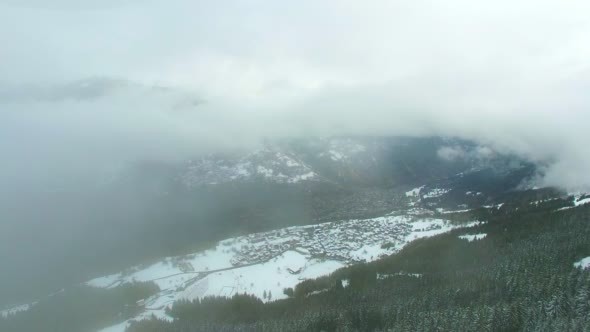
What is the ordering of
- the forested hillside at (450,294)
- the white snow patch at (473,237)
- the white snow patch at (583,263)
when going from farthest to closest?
the white snow patch at (473,237), the white snow patch at (583,263), the forested hillside at (450,294)

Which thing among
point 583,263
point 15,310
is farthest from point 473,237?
point 15,310

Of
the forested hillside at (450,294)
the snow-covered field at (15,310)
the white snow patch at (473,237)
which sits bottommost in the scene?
the forested hillside at (450,294)

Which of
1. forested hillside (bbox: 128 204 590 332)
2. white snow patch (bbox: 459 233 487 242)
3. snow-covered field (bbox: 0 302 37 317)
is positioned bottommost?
forested hillside (bbox: 128 204 590 332)

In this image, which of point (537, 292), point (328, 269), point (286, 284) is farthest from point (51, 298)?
point (537, 292)

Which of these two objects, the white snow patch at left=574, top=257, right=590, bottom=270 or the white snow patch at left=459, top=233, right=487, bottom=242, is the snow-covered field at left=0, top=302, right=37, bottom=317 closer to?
the white snow patch at left=459, top=233, right=487, bottom=242

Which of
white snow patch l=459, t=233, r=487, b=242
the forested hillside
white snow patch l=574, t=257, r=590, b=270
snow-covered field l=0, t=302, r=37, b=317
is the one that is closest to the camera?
the forested hillside

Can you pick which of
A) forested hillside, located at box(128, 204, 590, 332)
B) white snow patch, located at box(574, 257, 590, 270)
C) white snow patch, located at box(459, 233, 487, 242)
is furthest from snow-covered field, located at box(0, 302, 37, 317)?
white snow patch, located at box(574, 257, 590, 270)

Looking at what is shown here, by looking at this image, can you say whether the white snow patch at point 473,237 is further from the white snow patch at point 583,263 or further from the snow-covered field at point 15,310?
the snow-covered field at point 15,310

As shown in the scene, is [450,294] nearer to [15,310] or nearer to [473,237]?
[473,237]

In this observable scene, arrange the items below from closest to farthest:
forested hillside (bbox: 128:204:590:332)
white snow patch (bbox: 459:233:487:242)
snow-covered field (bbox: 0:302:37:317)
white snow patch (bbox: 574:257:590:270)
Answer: forested hillside (bbox: 128:204:590:332) → white snow patch (bbox: 574:257:590:270) → snow-covered field (bbox: 0:302:37:317) → white snow patch (bbox: 459:233:487:242)

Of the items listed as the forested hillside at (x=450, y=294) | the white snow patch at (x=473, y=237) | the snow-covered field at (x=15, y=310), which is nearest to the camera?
the forested hillside at (x=450, y=294)

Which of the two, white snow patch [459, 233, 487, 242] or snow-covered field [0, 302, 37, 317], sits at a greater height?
snow-covered field [0, 302, 37, 317]

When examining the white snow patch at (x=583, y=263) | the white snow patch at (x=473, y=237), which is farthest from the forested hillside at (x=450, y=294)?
the white snow patch at (x=473, y=237)
